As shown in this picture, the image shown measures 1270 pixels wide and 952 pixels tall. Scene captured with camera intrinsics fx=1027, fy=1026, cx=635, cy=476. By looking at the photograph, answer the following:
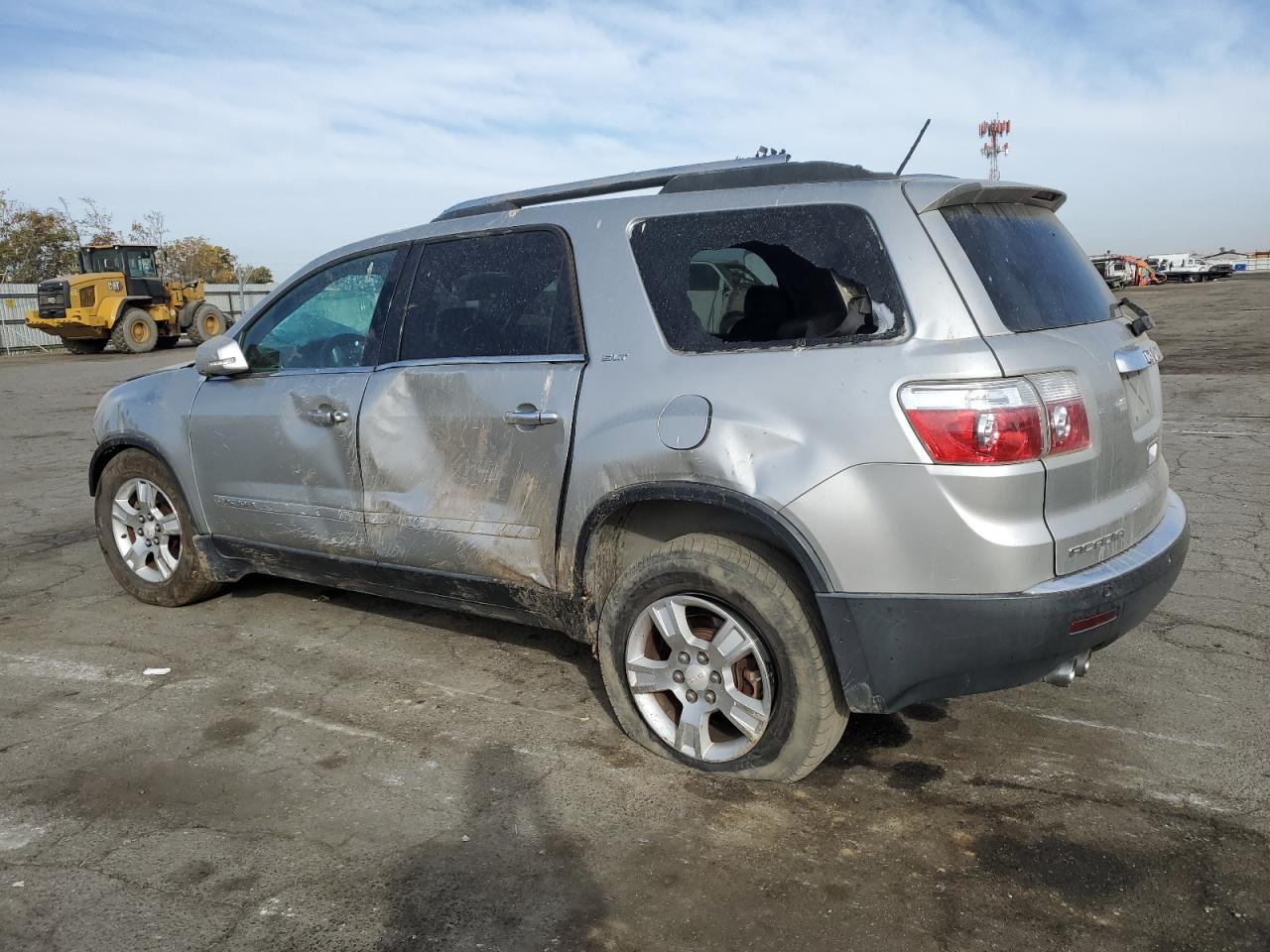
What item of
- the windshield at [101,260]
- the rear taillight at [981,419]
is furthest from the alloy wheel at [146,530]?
the windshield at [101,260]

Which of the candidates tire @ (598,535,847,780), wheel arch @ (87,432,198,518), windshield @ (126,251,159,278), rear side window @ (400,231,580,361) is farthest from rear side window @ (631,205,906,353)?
windshield @ (126,251,159,278)

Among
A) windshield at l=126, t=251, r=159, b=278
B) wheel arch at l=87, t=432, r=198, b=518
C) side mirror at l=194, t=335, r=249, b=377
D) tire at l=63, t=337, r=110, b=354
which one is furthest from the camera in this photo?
windshield at l=126, t=251, r=159, b=278

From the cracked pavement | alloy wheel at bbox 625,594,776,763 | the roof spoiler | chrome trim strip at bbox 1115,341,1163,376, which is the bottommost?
the cracked pavement

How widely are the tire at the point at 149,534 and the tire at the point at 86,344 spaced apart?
83.9 ft

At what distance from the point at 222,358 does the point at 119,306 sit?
83.3ft

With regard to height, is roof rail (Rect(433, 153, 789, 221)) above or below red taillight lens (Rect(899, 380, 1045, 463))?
above

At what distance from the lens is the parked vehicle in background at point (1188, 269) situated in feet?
198

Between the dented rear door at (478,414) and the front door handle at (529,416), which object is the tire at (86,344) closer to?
the dented rear door at (478,414)

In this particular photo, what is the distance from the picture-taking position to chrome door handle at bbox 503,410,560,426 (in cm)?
353

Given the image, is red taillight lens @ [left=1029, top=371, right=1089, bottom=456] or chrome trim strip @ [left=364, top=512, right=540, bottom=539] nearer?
red taillight lens @ [left=1029, top=371, right=1089, bottom=456]

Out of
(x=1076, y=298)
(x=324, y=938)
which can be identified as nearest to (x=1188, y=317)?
(x=1076, y=298)

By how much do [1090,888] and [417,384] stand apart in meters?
2.77

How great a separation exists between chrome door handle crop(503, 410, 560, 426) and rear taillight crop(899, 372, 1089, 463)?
1252mm

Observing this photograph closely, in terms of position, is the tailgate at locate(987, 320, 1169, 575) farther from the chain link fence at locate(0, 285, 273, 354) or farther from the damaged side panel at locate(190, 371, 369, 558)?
the chain link fence at locate(0, 285, 273, 354)
